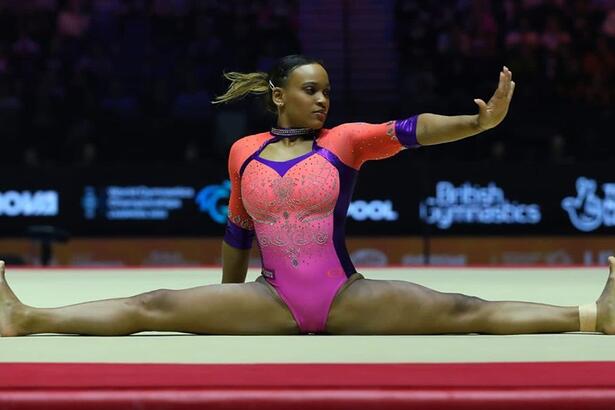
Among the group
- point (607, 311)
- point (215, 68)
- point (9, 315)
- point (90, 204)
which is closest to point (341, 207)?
point (607, 311)

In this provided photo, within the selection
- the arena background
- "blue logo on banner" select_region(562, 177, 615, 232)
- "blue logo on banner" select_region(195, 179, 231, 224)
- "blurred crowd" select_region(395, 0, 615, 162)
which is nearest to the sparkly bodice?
the arena background

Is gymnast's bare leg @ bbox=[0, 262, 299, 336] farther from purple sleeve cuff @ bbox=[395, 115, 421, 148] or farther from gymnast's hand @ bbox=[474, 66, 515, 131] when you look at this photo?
gymnast's hand @ bbox=[474, 66, 515, 131]

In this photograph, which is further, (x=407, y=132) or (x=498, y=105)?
(x=407, y=132)

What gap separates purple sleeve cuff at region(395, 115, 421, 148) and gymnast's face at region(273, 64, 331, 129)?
9.3 inches

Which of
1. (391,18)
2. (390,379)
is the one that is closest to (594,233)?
(391,18)

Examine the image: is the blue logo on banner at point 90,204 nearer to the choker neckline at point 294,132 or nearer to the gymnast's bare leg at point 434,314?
the choker neckline at point 294,132

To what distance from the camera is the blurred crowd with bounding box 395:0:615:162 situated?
875 centimetres

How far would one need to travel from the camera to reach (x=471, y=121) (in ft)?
8.95

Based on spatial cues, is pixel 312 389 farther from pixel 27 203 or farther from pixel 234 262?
pixel 27 203

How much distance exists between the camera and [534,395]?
6.09 feet

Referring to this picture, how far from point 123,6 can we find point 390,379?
9225 mm

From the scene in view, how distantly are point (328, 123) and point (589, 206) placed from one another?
226 centimetres

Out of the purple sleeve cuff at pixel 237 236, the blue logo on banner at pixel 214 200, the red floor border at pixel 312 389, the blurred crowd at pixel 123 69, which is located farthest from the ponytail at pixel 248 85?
the blurred crowd at pixel 123 69

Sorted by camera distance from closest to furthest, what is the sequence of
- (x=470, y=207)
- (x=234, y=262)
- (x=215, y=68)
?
(x=234, y=262) < (x=470, y=207) < (x=215, y=68)
